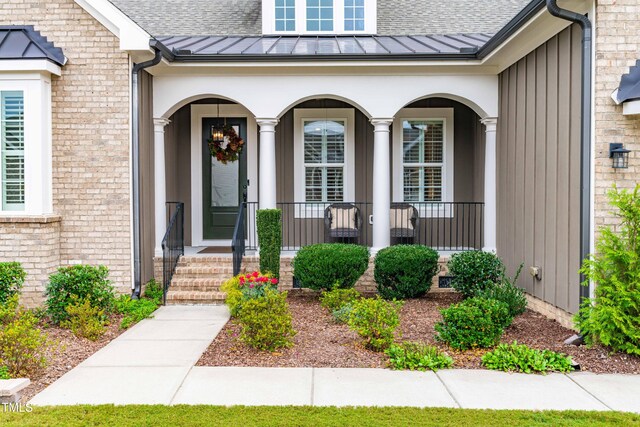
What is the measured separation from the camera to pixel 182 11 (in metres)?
12.4

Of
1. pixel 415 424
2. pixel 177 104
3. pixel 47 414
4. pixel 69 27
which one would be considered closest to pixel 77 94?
pixel 69 27

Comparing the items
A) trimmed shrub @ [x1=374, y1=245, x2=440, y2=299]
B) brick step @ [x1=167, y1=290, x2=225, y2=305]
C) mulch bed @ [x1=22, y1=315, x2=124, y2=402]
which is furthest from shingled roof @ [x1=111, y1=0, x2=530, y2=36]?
mulch bed @ [x1=22, y1=315, x2=124, y2=402]

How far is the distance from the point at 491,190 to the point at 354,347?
182 inches

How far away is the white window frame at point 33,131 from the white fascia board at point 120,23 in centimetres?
102

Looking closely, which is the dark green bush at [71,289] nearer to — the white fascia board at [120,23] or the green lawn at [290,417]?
the green lawn at [290,417]

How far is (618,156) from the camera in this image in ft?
19.6

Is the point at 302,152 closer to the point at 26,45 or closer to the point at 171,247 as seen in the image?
the point at 171,247

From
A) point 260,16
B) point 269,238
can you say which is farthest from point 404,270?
point 260,16

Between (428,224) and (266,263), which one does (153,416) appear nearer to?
(266,263)

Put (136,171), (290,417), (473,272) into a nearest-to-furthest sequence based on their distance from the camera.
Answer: (290,417) → (473,272) → (136,171)

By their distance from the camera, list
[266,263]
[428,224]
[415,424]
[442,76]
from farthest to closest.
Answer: [428,224]
[442,76]
[266,263]
[415,424]

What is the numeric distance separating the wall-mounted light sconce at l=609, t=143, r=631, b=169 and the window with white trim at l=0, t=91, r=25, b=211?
7717 millimetres

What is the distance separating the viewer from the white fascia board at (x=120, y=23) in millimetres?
7723

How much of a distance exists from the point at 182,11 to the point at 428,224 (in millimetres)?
7366
